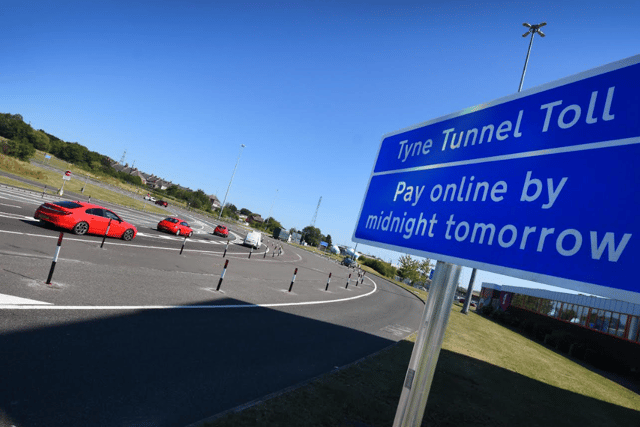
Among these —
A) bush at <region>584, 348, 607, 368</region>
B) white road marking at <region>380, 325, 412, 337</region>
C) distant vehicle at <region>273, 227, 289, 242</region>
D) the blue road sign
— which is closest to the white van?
white road marking at <region>380, 325, 412, 337</region>

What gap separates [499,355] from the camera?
13.7 meters

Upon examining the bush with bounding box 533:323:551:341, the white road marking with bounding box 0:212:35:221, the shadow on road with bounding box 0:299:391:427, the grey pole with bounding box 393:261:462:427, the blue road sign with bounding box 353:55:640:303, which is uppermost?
the blue road sign with bounding box 353:55:640:303

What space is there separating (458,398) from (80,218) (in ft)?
54.8

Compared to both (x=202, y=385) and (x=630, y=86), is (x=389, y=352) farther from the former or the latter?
(x=630, y=86)

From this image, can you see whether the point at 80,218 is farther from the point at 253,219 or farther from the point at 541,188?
the point at 253,219

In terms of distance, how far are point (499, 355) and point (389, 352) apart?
22.9 feet

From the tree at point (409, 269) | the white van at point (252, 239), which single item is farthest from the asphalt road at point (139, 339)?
the tree at point (409, 269)

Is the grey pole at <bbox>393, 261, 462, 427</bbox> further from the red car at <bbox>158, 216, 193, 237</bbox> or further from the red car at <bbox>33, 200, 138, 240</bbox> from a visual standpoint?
the red car at <bbox>158, 216, 193, 237</bbox>

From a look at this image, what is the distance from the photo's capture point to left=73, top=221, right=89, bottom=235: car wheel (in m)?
15.6

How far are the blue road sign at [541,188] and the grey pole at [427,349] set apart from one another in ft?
0.70

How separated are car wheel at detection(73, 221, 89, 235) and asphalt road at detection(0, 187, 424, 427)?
184 centimetres

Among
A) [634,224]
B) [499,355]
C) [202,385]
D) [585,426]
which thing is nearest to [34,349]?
[202,385]

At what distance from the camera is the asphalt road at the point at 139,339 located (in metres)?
4.13

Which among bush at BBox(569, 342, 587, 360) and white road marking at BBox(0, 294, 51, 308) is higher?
bush at BBox(569, 342, 587, 360)
